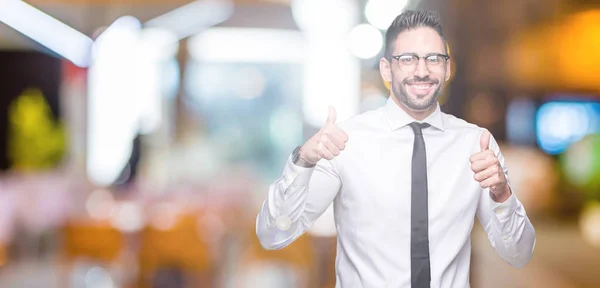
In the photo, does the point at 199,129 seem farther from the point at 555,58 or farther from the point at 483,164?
the point at 555,58

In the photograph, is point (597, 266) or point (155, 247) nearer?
point (155, 247)

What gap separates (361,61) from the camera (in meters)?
1.44

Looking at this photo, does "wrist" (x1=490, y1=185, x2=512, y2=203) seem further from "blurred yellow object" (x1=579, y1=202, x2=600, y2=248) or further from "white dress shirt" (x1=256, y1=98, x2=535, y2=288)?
"blurred yellow object" (x1=579, y1=202, x2=600, y2=248)

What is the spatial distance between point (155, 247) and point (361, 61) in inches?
150

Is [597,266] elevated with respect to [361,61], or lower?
lower

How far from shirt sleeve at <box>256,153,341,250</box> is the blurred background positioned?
36 cm

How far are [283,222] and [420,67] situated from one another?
0.32 m

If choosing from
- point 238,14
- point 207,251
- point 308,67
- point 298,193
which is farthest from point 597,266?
point 298,193

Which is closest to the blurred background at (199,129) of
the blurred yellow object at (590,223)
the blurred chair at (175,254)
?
the blurred chair at (175,254)

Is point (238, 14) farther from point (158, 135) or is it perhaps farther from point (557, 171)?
point (557, 171)

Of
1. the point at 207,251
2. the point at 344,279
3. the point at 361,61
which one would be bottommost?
the point at 207,251

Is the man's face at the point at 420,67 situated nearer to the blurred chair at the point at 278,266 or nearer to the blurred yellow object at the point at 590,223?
the blurred chair at the point at 278,266

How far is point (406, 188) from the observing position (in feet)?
3.55

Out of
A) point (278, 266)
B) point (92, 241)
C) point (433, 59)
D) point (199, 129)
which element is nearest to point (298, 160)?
point (433, 59)
